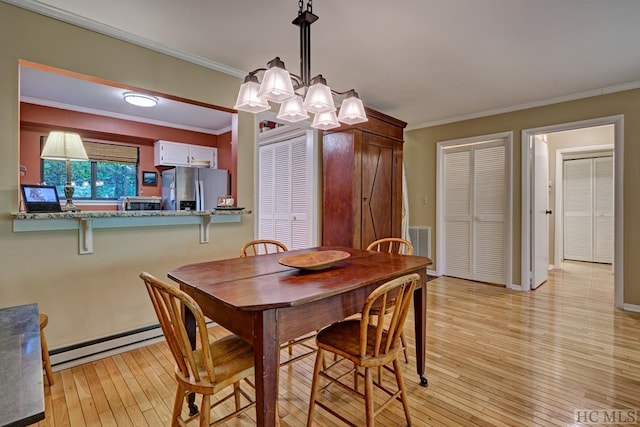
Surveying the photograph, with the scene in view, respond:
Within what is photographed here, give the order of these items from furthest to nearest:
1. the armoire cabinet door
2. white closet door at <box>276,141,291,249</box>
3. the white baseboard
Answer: white closet door at <box>276,141,291,249</box> → the armoire cabinet door → the white baseboard

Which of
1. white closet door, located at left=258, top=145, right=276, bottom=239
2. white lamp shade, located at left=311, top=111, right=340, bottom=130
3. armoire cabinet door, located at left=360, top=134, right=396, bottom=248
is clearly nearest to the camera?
white lamp shade, located at left=311, top=111, right=340, bottom=130

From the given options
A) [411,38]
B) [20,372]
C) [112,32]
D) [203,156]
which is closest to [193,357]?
[20,372]

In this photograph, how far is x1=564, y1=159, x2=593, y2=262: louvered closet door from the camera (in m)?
5.78

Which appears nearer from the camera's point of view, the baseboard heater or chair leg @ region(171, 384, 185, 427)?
chair leg @ region(171, 384, 185, 427)

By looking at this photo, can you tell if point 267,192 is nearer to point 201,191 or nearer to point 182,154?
point 201,191

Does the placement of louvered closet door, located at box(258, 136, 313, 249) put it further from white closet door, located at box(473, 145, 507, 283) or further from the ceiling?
white closet door, located at box(473, 145, 507, 283)

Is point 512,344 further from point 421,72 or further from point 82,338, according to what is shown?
point 82,338

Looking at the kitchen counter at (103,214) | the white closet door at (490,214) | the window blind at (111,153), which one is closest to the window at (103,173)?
the window blind at (111,153)

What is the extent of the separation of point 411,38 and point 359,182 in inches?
60.8

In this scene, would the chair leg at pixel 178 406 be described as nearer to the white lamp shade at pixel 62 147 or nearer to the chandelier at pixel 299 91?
the chandelier at pixel 299 91

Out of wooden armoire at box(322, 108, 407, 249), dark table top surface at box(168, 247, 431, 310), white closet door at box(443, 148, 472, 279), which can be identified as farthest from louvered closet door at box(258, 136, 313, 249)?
white closet door at box(443, 148, 472, 279)

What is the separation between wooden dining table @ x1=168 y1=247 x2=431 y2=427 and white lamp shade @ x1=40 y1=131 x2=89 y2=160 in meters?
1.41

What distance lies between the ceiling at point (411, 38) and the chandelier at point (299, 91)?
0.33 m

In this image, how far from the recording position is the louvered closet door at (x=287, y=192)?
421 centimetres
